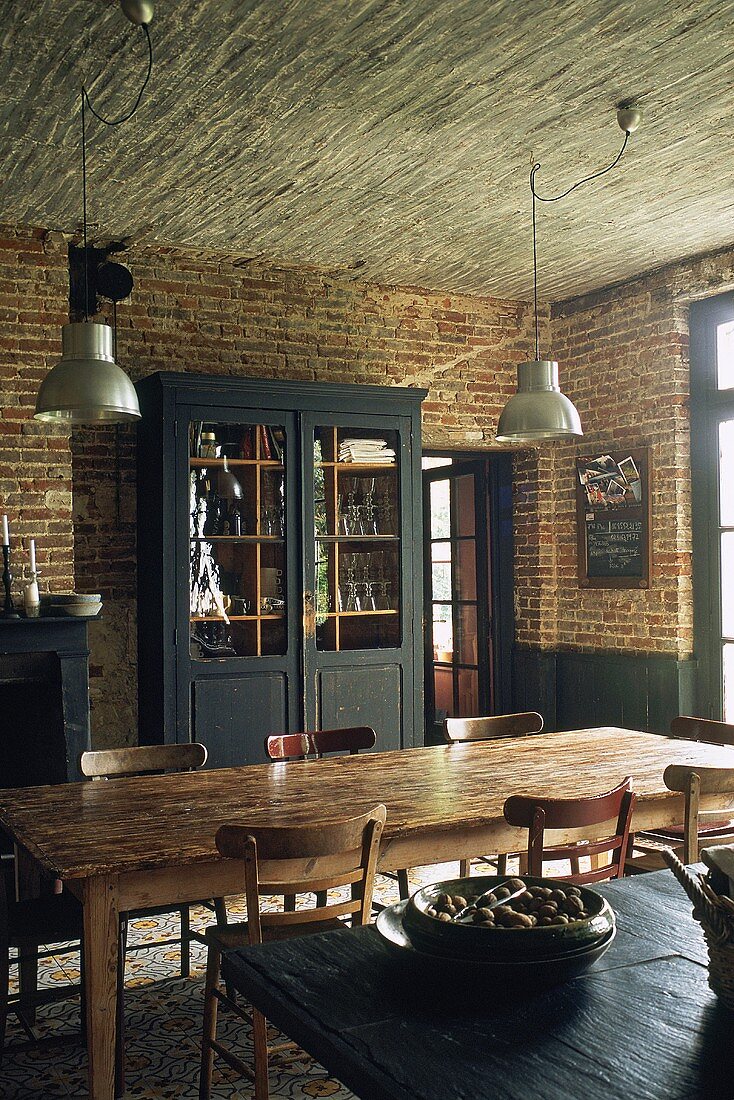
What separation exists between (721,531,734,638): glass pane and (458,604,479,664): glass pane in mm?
1847

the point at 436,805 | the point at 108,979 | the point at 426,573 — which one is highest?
the point at 426,573

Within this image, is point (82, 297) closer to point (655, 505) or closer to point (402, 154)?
point (402, 154)

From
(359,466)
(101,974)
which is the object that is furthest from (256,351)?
(101,974)

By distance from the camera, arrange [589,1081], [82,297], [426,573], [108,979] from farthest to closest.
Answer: [426,573] → [82,297] → [108,979] → [589,1081]

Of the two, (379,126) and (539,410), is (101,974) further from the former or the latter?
(379,126)

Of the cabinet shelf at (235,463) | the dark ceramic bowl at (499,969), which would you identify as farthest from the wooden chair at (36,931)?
the cabinet shelf at (235,463)

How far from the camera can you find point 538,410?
416 cm

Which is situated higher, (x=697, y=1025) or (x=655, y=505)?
(x=655, y=505)

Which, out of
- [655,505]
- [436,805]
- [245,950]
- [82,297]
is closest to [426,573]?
[655,505]

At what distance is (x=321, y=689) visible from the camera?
227 inches

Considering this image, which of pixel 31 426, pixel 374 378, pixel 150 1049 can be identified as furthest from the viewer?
pixel 374 378

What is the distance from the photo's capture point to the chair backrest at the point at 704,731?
4398mm

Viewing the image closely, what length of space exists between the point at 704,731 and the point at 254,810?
2.25m

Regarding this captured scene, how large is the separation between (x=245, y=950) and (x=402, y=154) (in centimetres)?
348
